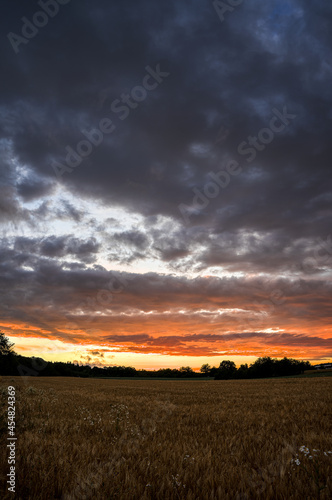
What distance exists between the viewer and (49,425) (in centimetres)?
706

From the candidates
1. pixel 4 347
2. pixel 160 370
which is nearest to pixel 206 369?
pixel 160 370

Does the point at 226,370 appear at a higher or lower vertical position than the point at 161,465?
lower

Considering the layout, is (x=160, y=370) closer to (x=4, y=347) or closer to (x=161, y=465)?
(x=4, y=347)

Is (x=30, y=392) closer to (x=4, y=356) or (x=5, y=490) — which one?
(x=5, y=490)

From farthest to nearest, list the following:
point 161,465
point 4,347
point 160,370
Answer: point 160,370
point 4,347
point 161,465

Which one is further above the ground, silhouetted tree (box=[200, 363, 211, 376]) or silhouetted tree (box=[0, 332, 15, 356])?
silhouetted tree (box=[0, 332, 15, 356])

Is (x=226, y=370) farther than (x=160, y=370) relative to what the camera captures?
No

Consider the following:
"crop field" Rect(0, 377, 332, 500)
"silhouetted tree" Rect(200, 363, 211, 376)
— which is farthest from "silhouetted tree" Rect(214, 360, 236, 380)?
"crop field" Rect(0, 377, 332, 500)

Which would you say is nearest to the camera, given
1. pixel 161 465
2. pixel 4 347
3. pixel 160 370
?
pixel 161 465

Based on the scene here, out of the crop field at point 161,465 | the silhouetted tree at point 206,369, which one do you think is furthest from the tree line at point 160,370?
the crop field at point 161,465

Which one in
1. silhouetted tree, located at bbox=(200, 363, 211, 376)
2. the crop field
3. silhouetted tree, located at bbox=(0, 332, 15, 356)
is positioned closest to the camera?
the crop field

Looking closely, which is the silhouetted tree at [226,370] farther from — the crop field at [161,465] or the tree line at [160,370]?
the crop field at [161,465]

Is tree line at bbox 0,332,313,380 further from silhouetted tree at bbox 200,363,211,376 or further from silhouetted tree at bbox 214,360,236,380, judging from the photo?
silhouetted tree at bbox 200,363,211,376

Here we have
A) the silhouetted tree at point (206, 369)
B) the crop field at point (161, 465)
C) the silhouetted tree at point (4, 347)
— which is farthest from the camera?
the silhouetted tree at point (206, 369)
